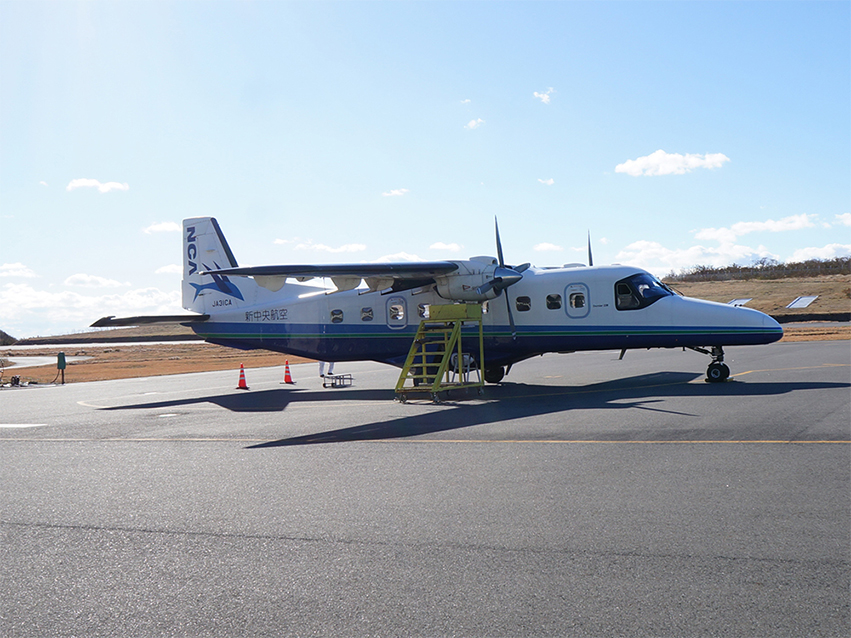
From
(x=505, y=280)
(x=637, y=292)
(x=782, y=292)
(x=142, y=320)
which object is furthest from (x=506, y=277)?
(x=782, y=292)

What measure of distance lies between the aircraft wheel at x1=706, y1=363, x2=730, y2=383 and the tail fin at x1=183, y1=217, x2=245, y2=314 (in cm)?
1591

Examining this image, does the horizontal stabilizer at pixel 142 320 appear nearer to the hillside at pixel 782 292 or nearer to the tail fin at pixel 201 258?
the tail fin at pixel 201 258

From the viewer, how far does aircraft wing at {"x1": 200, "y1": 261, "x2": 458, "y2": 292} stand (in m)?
17.0

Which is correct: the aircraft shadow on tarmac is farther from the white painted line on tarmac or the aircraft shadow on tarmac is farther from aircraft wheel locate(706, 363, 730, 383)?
the white painted line on tarmac

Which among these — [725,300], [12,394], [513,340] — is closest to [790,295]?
[725,300]

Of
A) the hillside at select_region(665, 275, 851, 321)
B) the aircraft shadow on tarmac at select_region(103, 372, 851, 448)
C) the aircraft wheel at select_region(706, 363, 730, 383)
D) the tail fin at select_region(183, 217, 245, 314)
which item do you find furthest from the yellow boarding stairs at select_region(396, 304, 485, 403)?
the hillside at select_region(665, 275, 851, 321)

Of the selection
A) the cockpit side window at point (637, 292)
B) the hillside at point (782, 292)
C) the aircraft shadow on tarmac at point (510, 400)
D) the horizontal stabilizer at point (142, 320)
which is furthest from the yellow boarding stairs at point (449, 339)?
the hillside at point (782, 292)

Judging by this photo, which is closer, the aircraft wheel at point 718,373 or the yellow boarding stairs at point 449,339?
the aircraft wheel at point 718,373

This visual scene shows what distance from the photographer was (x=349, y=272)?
696 inches

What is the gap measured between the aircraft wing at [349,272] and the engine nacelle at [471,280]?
269 mm

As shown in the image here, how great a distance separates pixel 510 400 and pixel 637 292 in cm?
500

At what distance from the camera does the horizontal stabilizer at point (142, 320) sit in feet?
62.1

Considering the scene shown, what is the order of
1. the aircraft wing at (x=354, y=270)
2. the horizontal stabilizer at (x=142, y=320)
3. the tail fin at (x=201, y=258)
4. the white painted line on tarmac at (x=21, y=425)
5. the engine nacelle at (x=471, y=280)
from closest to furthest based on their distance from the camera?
the white painted line on tarmac at (x=21, y=425) < the aircraft wing at (x=354, y=270) < the engine nacelle at (x=471, y=280) < the horizontal stabilizer at (x=142, y=320) < the tail fin at (x=201, y=258)

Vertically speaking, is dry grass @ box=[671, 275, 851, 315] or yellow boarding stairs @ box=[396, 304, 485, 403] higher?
dry grass @ box=[671, 275, 851, 315]
